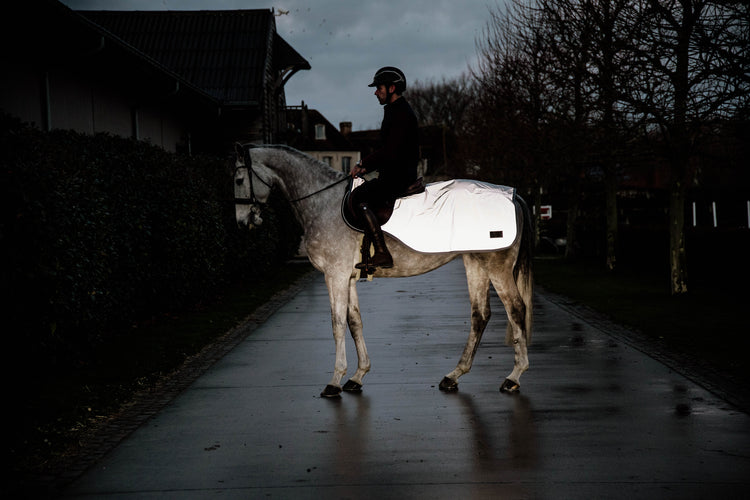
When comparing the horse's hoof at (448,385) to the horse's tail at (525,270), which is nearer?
the horse's hoof at (448,385)

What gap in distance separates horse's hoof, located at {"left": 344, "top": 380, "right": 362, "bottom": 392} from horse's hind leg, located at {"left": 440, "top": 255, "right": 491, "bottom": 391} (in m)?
0.82

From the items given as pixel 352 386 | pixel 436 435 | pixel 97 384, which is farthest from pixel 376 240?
pixel 97 384

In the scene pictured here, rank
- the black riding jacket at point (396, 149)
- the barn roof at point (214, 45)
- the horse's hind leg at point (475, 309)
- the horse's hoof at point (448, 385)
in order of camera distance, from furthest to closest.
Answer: the barn roof at point (214, 45)
the horse's hind leg at point (475, 309)
the horse's hoof at point (448, 385)
the black riding jacket at point (396, 149)

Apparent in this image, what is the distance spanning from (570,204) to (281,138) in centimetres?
1371

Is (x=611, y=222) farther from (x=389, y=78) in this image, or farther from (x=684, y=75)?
(x=389, y=78)

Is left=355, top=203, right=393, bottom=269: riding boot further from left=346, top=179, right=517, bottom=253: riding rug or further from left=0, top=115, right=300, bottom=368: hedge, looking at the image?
left=0, top=115, right=300, bottom=368: hedge

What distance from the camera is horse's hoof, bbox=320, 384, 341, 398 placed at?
834 centimetres

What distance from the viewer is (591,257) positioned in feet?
115

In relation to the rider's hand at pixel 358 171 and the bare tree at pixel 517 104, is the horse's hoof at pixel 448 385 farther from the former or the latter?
the bare tree at pixel 517 104

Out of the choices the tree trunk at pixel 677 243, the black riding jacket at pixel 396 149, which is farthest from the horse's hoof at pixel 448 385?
the tree trunk at pixel 677 243

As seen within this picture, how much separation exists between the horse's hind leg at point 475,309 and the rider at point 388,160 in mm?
901

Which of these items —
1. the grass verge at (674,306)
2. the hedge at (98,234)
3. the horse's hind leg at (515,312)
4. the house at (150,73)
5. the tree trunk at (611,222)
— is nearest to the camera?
the hedge at (98,234)

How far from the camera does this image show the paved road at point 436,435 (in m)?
5.45

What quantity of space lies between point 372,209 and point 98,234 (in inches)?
152
